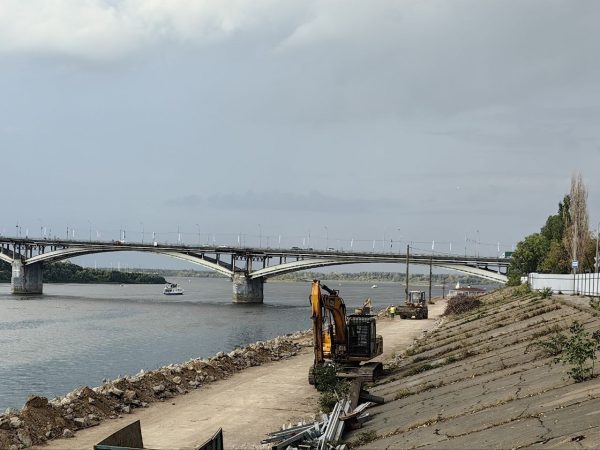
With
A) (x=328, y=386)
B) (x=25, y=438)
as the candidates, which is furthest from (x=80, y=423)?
(x=328, y=386)

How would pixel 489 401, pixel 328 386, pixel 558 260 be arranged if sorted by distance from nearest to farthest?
pixel 489 401 → pixel 328 386 → pixel 558 260

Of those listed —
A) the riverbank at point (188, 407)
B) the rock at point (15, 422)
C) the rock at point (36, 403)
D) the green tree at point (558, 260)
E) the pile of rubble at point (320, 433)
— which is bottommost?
the riverbank at point (188, 407)

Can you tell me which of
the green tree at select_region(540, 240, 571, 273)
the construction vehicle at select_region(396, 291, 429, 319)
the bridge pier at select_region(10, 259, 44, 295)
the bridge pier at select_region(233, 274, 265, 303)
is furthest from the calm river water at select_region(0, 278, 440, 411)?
the bridge pier at select_region(10, 259, 44, 295)

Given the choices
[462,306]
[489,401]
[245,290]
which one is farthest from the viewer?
[245,290]

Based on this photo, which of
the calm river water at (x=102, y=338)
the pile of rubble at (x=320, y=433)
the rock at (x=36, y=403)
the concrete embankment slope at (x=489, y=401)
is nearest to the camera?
the concrete embankment slope at (x=489, y=401)

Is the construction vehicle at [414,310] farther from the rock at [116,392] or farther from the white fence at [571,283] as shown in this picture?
the rock at [116,392]

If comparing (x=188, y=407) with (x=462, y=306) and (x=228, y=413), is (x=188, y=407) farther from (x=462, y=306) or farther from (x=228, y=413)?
(x=462, y=306)

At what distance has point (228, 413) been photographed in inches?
917

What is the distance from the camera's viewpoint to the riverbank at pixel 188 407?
19938 millimetres

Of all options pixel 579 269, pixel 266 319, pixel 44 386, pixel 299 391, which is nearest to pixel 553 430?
pixel 299 391

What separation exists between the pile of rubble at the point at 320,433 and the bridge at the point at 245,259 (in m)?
97.5

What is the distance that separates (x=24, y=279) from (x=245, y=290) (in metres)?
51.3

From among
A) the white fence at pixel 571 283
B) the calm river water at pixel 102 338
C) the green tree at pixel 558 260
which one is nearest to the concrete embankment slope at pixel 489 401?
the white fence at pixel 571 283

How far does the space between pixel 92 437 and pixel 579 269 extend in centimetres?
6511
